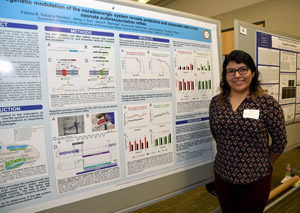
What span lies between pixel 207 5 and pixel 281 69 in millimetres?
3763

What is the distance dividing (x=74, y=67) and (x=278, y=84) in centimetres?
193

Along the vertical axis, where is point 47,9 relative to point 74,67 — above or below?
above

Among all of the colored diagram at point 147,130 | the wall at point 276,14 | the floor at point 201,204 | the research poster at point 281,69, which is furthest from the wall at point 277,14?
the colored diagram at point 147,130

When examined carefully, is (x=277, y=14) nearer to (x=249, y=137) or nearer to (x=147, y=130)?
(x=249, y=137)

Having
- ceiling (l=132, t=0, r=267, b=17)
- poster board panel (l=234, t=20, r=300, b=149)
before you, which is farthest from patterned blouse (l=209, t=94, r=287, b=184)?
ceiling (l=132, t=0, r=267, b=17)

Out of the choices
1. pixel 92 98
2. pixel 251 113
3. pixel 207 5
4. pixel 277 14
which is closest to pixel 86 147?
pixel 92 98

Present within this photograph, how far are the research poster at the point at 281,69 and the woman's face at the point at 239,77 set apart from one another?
A: 65cm

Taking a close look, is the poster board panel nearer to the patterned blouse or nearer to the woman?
the woman

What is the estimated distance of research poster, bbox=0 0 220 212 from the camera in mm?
896

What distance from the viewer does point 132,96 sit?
1.17 meters

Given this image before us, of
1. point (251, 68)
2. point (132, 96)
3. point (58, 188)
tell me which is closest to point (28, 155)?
point (58, 188)

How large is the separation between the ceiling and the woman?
→ 372 cm

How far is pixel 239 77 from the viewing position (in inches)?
47.4

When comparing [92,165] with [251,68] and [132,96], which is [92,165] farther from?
[251,68]
